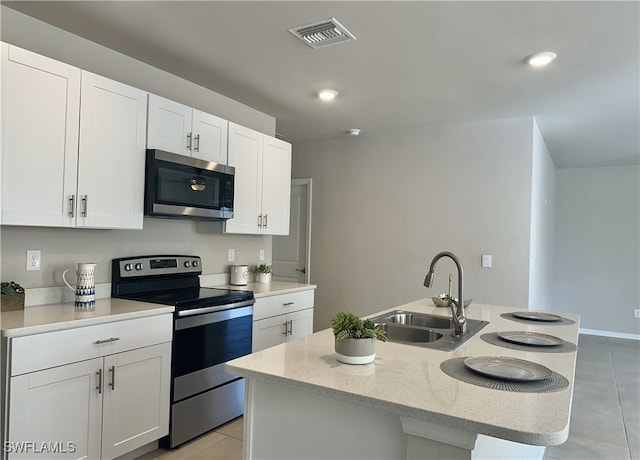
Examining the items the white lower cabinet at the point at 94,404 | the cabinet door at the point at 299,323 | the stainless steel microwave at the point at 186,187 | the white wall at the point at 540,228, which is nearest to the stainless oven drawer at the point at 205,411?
the white lower cabinet at the point at 94,404

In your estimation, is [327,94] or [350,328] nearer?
[350,328]

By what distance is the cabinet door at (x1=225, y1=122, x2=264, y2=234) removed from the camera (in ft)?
11.5

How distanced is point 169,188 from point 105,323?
3.24ft

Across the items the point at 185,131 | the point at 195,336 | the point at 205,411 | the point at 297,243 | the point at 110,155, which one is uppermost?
the point at 185,131

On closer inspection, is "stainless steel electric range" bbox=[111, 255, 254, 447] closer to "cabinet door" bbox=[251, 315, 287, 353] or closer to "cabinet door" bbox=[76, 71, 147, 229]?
"cabinet door" bbox=[251, 315, 287, 353]

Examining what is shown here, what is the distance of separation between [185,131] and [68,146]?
842 millimetres

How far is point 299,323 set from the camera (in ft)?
12.4

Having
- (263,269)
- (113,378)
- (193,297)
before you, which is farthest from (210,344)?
(263,269)

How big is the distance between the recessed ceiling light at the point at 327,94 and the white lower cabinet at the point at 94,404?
2.13 metres

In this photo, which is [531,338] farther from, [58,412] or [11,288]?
[11,288]

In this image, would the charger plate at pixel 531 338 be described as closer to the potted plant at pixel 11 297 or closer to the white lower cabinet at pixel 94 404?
the white lower cabinet at pixel 94 404

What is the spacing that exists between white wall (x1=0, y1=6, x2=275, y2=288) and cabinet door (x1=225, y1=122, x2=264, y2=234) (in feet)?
0.88

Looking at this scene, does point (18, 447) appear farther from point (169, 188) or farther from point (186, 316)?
point (169, 188)

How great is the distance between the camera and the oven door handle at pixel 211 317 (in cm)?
263
